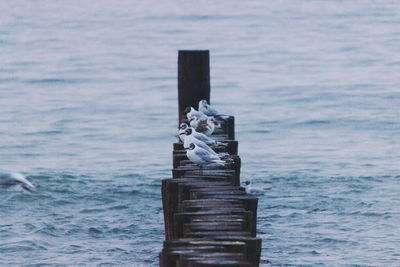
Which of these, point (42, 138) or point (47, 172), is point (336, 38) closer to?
point (42, 138)

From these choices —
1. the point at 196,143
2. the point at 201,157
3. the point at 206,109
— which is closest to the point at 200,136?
the point at 196,143

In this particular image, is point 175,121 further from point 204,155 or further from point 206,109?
point 204,155

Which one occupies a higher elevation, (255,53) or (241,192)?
(255,53)

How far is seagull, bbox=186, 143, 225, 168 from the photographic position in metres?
10.2

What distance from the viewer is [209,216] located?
805 cm

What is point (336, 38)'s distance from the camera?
40812 millimetres

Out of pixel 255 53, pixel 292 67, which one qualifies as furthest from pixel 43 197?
pixel 255 53

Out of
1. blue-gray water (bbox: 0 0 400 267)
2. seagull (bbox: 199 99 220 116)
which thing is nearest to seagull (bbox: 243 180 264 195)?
blue-gray water (bbox: 0 0 400 267)

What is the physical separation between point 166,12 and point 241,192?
4070 centimetres

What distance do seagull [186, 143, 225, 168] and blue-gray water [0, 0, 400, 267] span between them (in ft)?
8.18

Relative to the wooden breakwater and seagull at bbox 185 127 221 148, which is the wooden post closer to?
the wooden breakwater

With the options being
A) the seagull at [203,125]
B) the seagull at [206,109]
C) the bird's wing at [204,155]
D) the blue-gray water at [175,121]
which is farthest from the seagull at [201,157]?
the seagull at [206,109]

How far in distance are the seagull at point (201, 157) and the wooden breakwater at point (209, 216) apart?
0.07 metres

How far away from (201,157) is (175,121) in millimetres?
15348
